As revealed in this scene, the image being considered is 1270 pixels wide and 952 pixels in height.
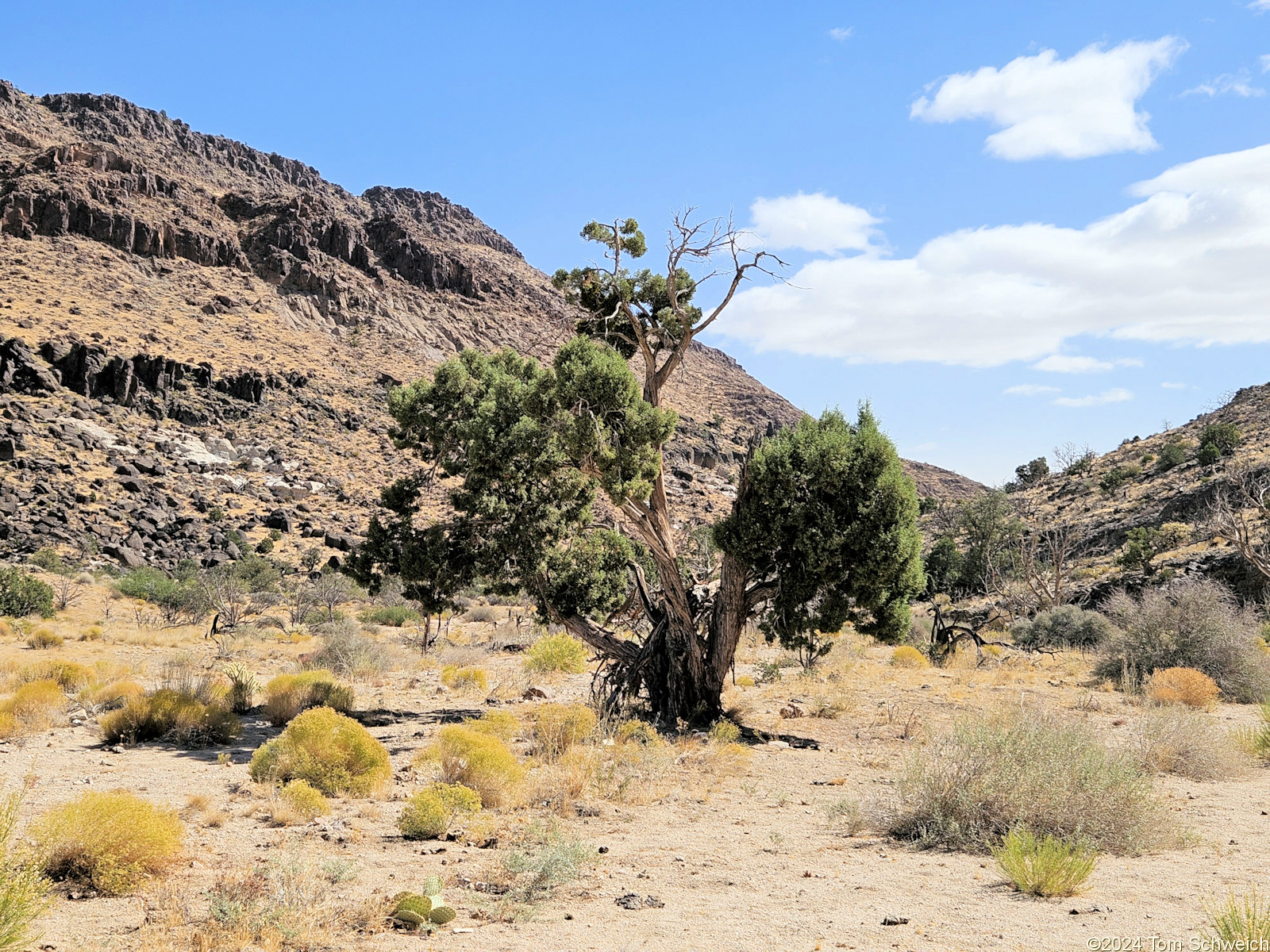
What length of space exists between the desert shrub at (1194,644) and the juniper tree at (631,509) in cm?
759

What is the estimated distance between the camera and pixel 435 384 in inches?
532

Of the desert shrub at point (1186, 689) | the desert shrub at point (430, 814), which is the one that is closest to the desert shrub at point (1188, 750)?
the desert shrub at point (1186, 689)

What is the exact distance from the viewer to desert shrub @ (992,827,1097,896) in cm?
564

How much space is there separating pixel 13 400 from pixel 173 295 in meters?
30.9

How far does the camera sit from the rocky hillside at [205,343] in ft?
142

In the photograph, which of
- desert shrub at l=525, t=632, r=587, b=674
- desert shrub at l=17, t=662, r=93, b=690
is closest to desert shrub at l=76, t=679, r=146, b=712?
desert shrub at l=17, t=662, r=93, b=690

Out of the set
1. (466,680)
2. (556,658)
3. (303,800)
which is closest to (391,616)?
(556,658)

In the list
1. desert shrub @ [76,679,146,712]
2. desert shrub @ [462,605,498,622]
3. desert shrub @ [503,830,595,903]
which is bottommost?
desert shrub @ [462,605,498,622]

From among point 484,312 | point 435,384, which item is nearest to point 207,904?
point 435,384

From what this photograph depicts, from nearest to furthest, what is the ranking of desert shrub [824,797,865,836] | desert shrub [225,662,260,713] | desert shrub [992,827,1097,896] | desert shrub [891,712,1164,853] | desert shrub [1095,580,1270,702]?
1. desert shrub [992,827,1097,896]
2. desert shrub [891,712,1164,853]
3. desert shrub [824,797,865,836]
4. desert shrub [225,662,260,713]
5. desert shrub [1095,580,1270,702]

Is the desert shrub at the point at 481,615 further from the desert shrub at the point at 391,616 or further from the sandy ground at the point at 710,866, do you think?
the sandy ground at the point at 710,866

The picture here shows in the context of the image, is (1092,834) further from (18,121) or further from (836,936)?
(18,121)

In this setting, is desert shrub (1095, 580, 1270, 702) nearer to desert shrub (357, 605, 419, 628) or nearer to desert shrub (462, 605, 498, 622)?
desert shrub (462, 605, 498, 622)

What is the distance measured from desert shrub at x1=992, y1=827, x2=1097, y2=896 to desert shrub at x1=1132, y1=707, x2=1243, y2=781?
4.45 meters
